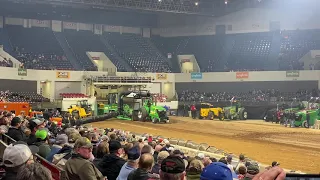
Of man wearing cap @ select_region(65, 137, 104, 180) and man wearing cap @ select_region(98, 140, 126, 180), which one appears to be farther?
man wearing cap @ select_region(98, 140, 126, 180)

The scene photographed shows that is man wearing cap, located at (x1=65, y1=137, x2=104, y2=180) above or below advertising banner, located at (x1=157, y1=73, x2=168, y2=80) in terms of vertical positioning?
below

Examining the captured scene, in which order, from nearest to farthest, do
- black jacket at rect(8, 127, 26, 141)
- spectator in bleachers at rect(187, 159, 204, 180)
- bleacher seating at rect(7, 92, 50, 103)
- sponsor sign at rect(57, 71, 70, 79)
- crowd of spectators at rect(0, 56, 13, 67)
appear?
spectator in bleachers at rect(187, 159, 204, 180)
black jacket at rect(8, 127, 26, 141)
bleacher seating at rect(7, 92, 50, 103)
crowd of spectators at rect(0, 56, 13, 67)
sponsor sign at rect(57, 71, 70, 79)

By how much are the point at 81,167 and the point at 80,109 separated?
26130 millimetres

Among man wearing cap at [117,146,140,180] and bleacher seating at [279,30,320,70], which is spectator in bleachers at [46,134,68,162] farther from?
bleacher seating at [279,30,320,70]

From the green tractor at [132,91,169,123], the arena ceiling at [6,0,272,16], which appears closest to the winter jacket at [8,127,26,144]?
the green tractor at [132,91,169,123]

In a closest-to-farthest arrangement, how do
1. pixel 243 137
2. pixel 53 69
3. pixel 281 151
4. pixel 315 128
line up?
pixel 281 151
pixel 243 137
pixel 315 128
pixel 53 69

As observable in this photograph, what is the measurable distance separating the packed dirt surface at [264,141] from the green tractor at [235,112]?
514 cm

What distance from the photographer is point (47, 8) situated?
47969 millimetres

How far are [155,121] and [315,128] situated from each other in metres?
10.8

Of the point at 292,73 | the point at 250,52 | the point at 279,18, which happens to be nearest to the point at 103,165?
the point at 292,73

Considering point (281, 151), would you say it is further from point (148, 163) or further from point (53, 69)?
point (53, 69)

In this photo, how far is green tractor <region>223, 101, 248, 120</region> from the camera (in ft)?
113

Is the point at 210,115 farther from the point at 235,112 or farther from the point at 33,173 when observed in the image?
the point at 33,173

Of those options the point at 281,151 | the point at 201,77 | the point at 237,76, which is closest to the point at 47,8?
the point at 201,77
